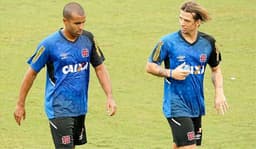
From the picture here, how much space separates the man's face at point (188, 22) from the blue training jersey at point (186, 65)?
140mm

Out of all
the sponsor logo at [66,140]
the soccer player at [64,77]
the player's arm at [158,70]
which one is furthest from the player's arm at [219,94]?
the sponsor logo at [66,140]

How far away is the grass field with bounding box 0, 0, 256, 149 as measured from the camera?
1361 centimetres

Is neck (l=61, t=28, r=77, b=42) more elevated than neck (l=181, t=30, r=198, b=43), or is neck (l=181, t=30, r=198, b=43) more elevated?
neck (l=61, t=28, r=77, b=42)

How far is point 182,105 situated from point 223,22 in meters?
11.6

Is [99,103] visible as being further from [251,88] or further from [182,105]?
[182,105]

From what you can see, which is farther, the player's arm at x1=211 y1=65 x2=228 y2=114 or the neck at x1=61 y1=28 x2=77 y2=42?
the player's arm at x1=211 y1=65 x2=228 y2=114

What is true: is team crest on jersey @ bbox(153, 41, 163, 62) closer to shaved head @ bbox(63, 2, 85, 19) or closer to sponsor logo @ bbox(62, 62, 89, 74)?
sponsor logo @ bbox(62, 62, 89, 74)

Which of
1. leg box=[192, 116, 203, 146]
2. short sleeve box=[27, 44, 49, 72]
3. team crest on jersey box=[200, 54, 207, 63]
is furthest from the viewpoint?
leg box=[192, 116, 203, 146]

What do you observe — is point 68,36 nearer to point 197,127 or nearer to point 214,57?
point 214,57

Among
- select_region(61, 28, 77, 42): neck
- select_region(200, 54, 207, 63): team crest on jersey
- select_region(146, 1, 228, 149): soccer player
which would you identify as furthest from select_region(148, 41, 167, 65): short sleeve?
select_region(61, 28, 77, 42): neck

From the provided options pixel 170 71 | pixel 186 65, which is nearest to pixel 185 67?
pixel 186 65

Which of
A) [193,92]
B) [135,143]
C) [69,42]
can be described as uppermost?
[69,42]

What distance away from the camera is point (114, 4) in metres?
23.7

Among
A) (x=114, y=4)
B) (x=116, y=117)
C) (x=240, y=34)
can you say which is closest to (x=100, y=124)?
(x=116, y=117)
